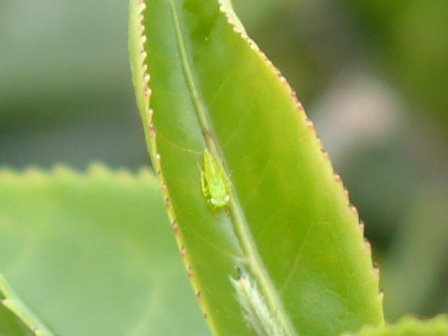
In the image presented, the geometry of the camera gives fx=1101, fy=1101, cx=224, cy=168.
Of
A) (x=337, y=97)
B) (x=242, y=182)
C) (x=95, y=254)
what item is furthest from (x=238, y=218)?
(x=337, y=97)

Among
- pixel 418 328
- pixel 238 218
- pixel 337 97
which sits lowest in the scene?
pixel 418 328

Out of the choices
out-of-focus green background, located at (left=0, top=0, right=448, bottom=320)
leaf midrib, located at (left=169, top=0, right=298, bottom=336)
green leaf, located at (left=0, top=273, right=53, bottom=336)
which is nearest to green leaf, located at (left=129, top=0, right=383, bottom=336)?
leaf midrib, located at (left=169, top=0, right=298, bottom=336)

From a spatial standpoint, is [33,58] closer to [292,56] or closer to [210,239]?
[292,56]

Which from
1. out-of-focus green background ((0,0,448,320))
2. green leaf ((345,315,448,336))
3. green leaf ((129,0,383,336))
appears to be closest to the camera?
green leaf ((345,315,448,336))

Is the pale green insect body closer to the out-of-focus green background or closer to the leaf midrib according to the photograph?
the leaf midrib

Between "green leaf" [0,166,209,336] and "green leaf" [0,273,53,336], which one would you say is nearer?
"green leaf" [0,273,53,336]

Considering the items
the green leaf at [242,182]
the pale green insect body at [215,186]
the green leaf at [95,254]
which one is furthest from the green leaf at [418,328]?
the green leaf at [95,254]

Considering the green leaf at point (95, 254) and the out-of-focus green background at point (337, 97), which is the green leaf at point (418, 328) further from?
the out-of-focus green background at point (337, 97)

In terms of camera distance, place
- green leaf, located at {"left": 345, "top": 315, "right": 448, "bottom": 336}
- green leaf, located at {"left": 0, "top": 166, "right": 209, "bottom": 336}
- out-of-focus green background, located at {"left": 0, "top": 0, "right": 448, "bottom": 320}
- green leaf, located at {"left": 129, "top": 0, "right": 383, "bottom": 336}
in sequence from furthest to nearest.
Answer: out-of-focus green background, located at {"left": 0, "top": 0, "right": 448, "bottom": 320}
green leaf, located at {"left": 0, "top": 166, "right": 209, "bottom": 336}
green leaf, located at {"left": 129, "top": 0, "right": 383, "bottom": 336}
green leaf, located at {"left": 345, "top": 315, "right": 448, "bottom": 336}

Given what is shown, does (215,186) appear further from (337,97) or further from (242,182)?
(337,97)
